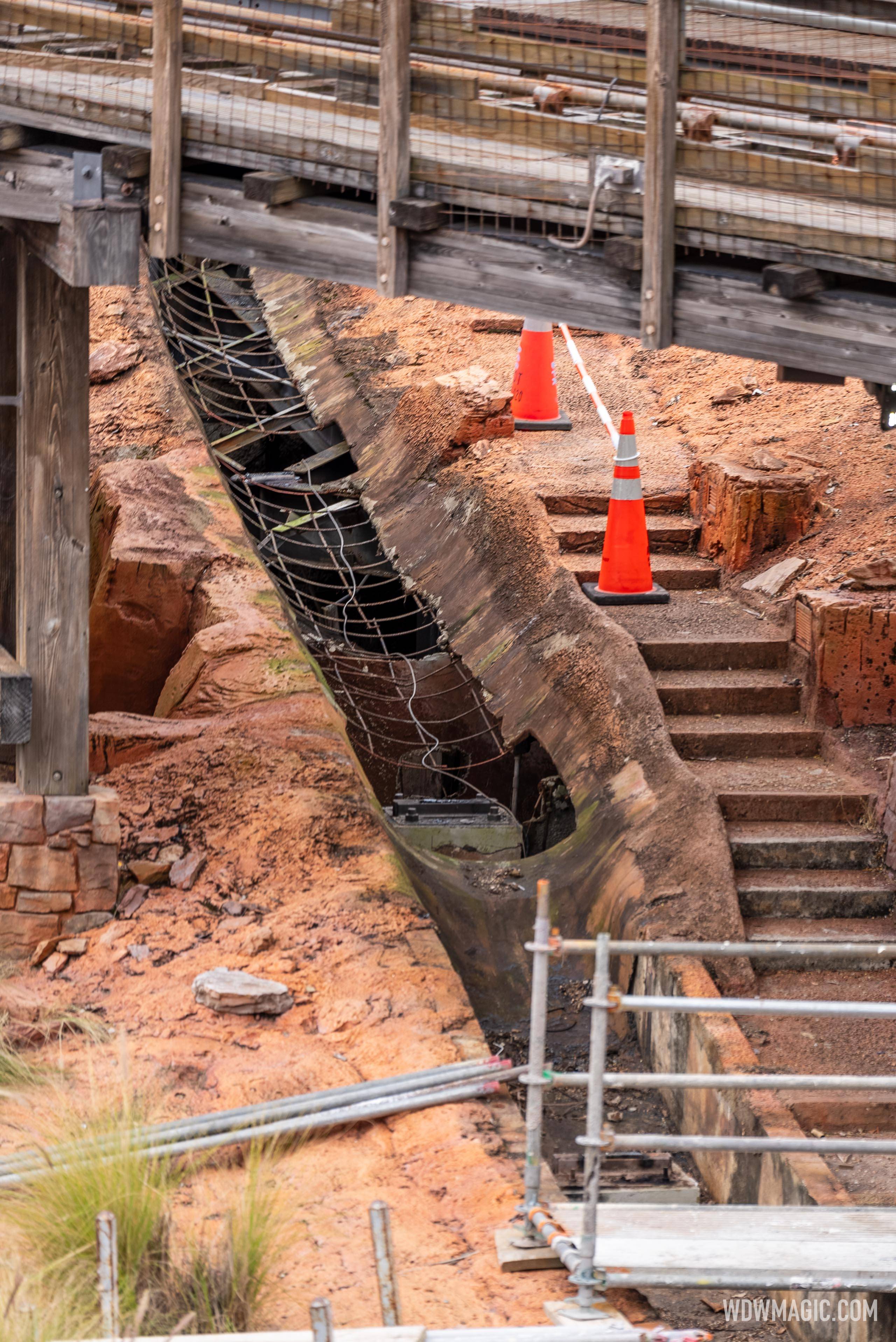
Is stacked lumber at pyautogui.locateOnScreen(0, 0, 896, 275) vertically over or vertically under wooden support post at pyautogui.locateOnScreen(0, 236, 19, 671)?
over

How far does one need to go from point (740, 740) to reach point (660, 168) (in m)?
3.80

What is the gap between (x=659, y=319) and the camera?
506cm

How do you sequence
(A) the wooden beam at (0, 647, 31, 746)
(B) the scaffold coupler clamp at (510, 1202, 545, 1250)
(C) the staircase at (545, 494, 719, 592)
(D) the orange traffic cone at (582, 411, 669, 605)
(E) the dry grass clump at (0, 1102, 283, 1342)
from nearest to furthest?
(E) the dry grass clump at (0, 1102, 283, 1342) → (B) the scaffold coupler clamp at (510, 1202, 545, 1250) → (A) the wooden beam at (0, 647, 31, 746) → (D) the orange traffic cone at (582, 411, 669, 605) → (C) the staircase at (545, 494, 719, 592)

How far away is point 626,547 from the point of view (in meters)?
9.23

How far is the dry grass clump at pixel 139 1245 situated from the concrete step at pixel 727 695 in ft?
14.6

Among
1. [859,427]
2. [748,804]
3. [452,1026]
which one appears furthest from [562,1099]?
[859,427]

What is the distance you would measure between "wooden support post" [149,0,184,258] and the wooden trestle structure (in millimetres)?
11

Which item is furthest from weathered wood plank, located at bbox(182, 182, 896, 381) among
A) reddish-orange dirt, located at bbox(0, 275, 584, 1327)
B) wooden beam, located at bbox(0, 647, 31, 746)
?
reddish-orange dirt, located at bbox(0, 275, 584, 1327)

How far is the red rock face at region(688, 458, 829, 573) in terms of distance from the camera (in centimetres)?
967

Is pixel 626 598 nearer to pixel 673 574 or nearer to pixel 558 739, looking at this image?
pixel 673 574

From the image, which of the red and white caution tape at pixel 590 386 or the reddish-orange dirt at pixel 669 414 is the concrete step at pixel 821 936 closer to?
the reddish-orange dirt at pixel 669 414

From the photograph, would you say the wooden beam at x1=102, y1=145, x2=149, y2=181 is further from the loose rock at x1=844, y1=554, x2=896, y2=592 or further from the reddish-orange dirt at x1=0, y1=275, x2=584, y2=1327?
the loose rock at x1=844, y1=554, x2=896, y2=592

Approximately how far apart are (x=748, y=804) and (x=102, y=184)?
404 cm

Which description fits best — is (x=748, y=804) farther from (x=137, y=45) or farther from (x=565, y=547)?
(x=137, y=45)
